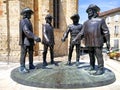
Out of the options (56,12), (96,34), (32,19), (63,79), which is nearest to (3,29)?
(32,19)

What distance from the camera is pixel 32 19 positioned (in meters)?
14.6

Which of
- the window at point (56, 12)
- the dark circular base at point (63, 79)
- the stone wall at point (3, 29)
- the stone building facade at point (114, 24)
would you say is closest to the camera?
the dark circular base at point (63, 79)

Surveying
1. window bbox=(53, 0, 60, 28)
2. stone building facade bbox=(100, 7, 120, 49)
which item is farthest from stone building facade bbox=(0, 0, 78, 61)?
stone building facade bbox=(100, 7, 120, 49)

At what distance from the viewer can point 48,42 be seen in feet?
21.7

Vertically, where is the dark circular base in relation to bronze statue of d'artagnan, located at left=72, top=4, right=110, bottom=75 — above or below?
below

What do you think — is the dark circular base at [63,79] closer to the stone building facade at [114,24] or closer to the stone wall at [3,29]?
the stone wall at [3,29]

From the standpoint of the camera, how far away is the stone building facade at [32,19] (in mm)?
13336

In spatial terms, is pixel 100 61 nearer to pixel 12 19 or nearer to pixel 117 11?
pixel 12 19

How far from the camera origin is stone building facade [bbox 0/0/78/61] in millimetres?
13336

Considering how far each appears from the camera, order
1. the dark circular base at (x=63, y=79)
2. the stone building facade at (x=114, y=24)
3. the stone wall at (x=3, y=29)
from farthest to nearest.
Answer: the stone building facade at (x=114, y=24), the stone wall at (x=3, y=29), the dark circular base at (x=63, y=79)

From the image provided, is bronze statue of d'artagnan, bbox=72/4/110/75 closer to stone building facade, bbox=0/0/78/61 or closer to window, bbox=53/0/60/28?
stone building facade, bbox=0/0/78/61

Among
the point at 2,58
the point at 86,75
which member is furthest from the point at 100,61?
the point at 2,58

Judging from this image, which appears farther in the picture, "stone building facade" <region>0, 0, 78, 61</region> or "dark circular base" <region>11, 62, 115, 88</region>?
"stone building facade" <region>0, 0, 78, 61</region>

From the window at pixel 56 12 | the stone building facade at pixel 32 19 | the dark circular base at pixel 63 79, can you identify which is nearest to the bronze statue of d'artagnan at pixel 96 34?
the dark circular base at pixel 63 79
